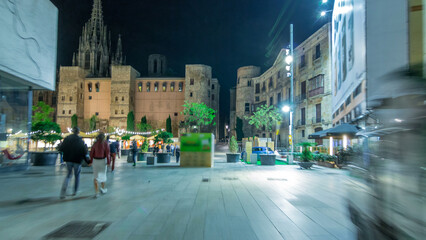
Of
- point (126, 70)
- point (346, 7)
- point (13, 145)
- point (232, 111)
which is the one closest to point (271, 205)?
point (13, 145)

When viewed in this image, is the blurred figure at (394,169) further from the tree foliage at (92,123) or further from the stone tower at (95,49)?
the stone tower at (95,49)

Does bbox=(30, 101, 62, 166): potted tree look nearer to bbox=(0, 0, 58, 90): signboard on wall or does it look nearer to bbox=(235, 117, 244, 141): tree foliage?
bbox=(0, 0, 58, 90): signboard on wall

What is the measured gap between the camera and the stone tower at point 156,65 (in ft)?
282

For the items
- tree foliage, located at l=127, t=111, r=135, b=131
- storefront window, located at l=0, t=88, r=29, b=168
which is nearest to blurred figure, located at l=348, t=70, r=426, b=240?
storefront window, located at l=0, t=88, r=29, b=168

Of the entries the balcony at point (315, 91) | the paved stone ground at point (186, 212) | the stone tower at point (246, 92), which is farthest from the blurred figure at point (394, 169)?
the stone tower at point (246, 92)

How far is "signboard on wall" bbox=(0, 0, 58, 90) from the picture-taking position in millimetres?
12562

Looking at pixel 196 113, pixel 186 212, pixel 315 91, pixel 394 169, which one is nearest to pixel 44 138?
pixel 186 212

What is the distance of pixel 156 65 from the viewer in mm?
86312

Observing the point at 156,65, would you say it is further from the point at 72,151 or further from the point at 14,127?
the point at 72,151

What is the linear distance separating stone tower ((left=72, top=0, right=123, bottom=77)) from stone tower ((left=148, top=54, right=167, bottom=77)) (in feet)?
35.4

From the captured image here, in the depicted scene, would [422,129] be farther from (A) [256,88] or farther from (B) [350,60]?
(A) [256,88]

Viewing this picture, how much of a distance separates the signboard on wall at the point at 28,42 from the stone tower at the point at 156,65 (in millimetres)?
70428

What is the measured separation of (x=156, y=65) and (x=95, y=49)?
58.4 ft

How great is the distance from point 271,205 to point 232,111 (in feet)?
241
